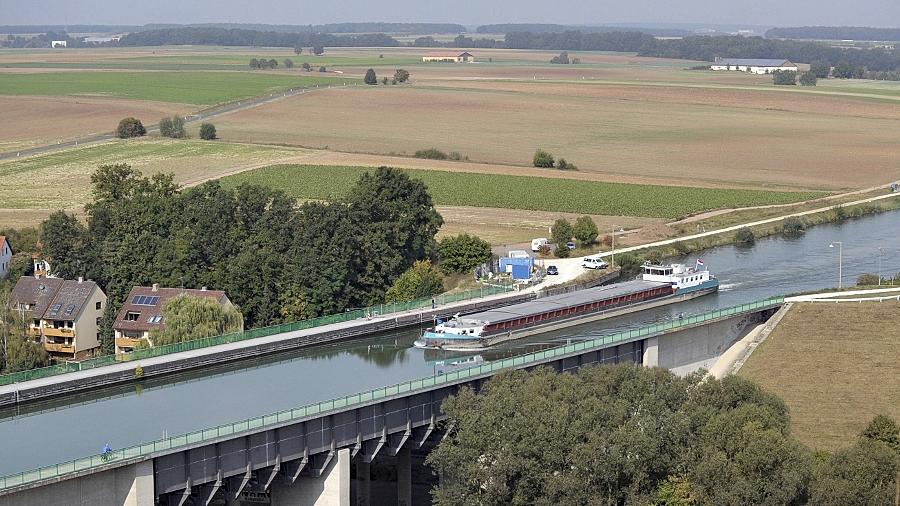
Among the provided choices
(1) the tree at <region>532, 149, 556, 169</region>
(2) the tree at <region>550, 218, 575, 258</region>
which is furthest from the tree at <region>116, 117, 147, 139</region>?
(2) the tree at <region>550, 218, 575, 258</region>

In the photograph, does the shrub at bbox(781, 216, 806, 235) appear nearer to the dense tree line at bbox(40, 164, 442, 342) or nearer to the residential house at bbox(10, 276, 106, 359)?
the dense tree line at bbox(40, 164, 442, 342)

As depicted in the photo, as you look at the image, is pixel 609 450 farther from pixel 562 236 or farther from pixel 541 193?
pixel 541 193

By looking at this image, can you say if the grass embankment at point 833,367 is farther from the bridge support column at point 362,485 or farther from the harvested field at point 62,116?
the harvested field at point 62,116

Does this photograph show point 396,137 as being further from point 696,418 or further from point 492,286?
point 696,418

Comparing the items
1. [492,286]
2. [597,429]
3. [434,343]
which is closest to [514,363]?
[434,343]

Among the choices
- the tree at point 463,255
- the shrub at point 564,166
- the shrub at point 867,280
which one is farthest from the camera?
the shrub at point 564,166

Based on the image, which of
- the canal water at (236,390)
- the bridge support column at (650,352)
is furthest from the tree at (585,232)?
the bridge support column at (650,352)
